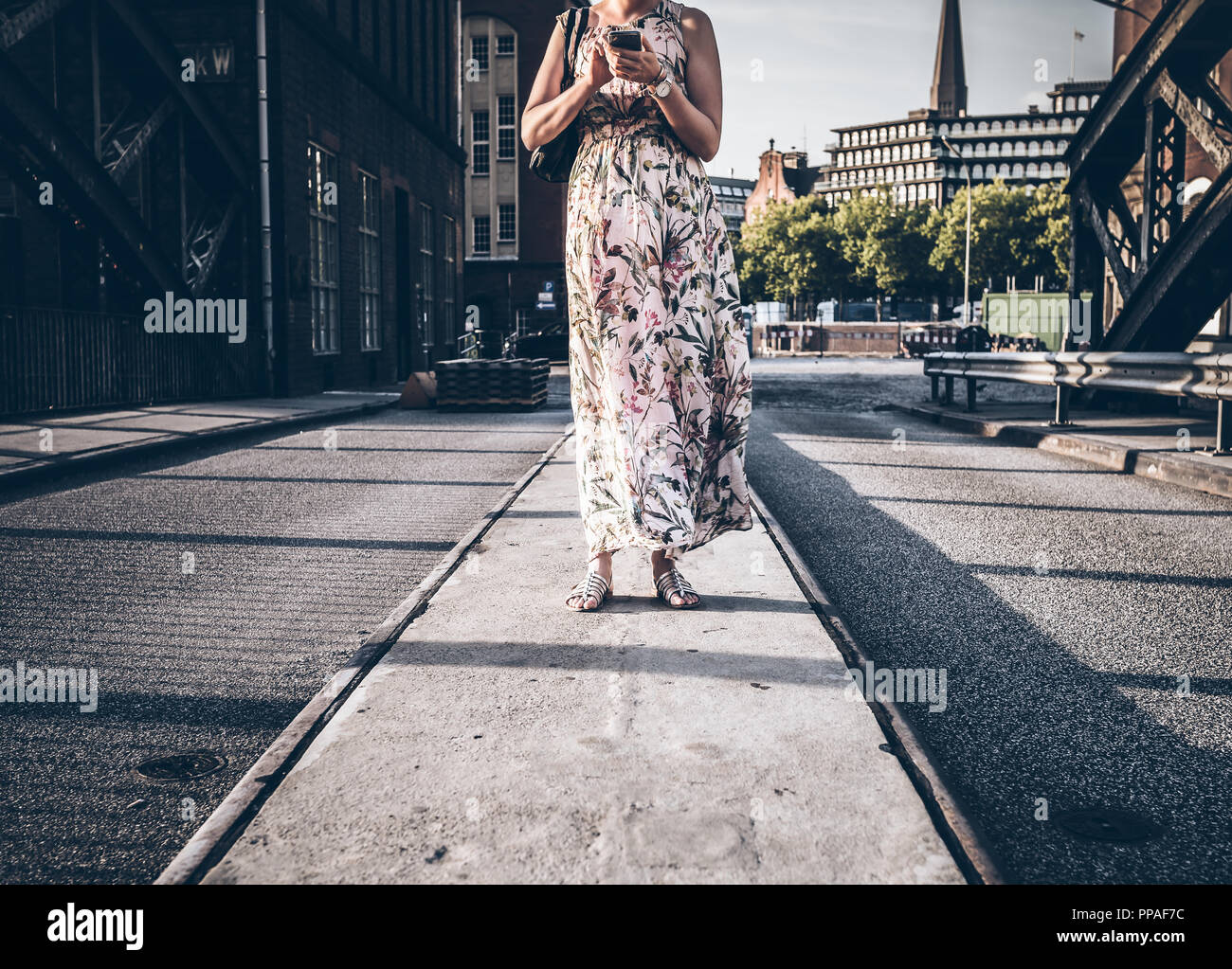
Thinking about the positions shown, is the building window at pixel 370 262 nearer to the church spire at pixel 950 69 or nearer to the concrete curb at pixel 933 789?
the concrete curb at pixel 933 789

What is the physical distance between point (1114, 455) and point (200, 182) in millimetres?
14603

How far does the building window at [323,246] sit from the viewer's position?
20562 millimetres

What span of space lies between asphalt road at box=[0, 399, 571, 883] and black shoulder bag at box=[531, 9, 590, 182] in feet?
5.89

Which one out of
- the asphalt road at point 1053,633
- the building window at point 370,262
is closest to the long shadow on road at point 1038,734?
the asphalt road at point 1053,633

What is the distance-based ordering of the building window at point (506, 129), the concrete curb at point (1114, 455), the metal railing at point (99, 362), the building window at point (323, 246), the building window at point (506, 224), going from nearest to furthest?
the concrete curb at point (1114, 455) → the metal railing at point (99, 362) → the building window at point (323, 246) → the building window at point (506, 129) → the building window at point (506, 224)

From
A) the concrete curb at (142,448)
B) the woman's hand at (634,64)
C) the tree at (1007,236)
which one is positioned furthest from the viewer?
the tree at (1007,236)

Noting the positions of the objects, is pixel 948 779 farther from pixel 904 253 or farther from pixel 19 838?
pixel 904 253

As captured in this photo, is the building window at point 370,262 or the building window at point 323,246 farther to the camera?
the building window at point 370,262

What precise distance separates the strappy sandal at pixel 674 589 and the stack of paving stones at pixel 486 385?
12565 mm

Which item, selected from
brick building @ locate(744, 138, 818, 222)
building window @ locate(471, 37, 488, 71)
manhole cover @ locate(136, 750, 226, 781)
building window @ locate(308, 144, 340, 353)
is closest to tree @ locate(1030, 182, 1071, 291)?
building window @ locate(471, 37, 488, 71)

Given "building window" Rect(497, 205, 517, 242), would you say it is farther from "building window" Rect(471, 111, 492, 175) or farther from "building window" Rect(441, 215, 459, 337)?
"building window" Rect(441, 215, 459, 337)

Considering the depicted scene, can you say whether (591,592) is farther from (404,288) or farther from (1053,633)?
(404,288)

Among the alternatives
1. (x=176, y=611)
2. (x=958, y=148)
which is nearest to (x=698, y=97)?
(x=176, y=611)
